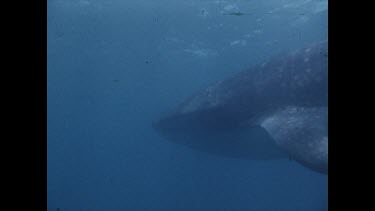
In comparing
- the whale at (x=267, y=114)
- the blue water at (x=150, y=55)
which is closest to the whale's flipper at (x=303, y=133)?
the whale at (x=267, y=114)

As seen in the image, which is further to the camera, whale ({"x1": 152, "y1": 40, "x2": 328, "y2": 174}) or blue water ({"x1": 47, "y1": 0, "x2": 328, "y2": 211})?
blue water ({"x1": 47, "y1": 0, "x2": 328, "y2": 211})

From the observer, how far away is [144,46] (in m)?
31.7

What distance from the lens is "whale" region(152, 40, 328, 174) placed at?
23.1 ft

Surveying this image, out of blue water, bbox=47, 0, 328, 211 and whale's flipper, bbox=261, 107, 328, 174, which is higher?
whale's flipper, bbox=261, 107, 328, 174

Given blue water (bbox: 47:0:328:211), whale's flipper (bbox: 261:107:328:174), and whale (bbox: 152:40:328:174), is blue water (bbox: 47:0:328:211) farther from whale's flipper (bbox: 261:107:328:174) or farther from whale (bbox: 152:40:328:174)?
whale's flipper (bbox: 261:107:328:174)

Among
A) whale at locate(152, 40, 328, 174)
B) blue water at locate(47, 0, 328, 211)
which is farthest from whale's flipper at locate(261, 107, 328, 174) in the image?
blue water at locate(47, 0, 328, 211)

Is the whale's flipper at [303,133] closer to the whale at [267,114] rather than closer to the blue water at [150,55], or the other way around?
the whale at [267,114]

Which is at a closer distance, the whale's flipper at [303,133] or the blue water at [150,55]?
the whale's flipper at [303,133]

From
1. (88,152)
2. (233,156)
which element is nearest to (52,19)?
(233,156)

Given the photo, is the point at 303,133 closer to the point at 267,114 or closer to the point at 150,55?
the point at 267,114

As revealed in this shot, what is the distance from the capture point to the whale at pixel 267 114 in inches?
277
